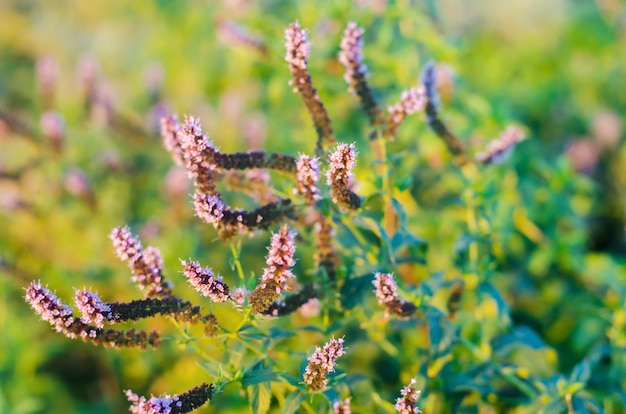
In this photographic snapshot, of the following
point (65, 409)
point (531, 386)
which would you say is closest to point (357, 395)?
point (531, 386)


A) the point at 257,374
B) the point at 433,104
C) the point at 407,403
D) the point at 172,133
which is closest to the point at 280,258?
the point at 257,374

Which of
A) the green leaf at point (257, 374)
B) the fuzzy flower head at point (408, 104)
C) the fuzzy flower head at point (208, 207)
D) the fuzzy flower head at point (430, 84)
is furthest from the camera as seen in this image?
the fuzzy flower head at point (430, 84)

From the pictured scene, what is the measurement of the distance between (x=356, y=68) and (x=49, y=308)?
1.23 m

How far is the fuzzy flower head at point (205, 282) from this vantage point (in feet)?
6.14

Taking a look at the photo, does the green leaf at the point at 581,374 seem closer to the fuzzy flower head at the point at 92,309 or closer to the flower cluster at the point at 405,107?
the flower cluster at the point at 405,107

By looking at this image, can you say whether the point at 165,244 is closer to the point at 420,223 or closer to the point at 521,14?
the point at 420,223

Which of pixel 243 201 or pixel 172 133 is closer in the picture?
pixel 172 133

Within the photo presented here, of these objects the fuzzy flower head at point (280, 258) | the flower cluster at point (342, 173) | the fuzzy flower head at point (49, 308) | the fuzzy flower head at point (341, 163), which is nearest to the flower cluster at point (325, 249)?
the flower cluster at point (342, 173)

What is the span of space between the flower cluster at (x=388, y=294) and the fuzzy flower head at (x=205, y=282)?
465 millimetres

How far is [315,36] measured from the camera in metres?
3.99

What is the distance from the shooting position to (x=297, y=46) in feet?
7.13

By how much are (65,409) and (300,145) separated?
193 cm

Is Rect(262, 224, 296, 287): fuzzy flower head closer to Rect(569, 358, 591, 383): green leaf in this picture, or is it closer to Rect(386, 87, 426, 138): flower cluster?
Rect(386, 87, 426, 138): flower cluster

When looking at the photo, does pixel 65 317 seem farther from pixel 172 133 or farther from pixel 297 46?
pixel 297 46
